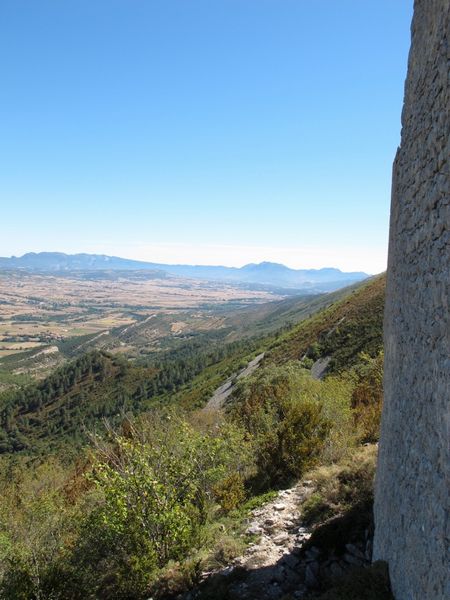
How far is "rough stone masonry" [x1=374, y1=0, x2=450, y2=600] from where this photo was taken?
4672 millimetres

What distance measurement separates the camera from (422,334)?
5.71 meters

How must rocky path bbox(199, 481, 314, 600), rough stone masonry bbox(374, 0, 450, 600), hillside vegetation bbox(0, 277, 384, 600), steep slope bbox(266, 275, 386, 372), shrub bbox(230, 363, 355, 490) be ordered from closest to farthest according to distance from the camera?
rough stone masonry bbox(374, 0, 450, 600)
rocky path bbox(199, 481, 314, 600)
hillside vegetation bbox(0, 277, 384, 600)
shrub bbox(230, 363, 355, 490)
steep slope bbox(266, 275, 386, 372)

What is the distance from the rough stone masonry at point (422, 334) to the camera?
15.3 ft

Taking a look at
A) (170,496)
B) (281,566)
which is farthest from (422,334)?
(170,496)

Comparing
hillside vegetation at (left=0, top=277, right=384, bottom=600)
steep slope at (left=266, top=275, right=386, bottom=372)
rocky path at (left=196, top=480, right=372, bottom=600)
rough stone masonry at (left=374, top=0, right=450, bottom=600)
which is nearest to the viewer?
rough stone masonry at (left=374, top=0, right=450, bottom=600)

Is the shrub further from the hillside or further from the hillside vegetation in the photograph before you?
the hillside

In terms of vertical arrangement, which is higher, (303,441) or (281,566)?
(303,441)

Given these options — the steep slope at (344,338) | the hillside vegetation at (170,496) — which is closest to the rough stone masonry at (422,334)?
the hillside vegetation at (170,496)

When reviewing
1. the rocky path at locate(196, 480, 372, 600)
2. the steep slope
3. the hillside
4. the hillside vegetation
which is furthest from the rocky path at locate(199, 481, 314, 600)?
the hillside

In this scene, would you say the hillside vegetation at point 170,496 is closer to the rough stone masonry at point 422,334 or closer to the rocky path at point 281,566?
the rocky path at point 281,566

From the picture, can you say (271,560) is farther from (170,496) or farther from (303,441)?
(303,441)

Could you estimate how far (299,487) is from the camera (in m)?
17.2

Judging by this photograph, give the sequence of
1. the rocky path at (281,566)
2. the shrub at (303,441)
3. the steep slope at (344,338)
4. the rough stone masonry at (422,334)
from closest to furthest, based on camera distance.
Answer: the rough stone masonry at (422,334)
the rocky path at (281,566)
the shrub at (303,441)
the steep slope at (344,338)

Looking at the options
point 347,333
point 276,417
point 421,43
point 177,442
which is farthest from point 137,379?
point 421,43
